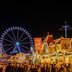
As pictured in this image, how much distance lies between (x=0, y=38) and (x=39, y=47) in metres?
Result: 14.0

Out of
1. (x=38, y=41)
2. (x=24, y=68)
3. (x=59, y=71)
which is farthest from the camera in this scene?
(x=38, y=41)

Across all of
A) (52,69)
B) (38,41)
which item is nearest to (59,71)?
(52,69)

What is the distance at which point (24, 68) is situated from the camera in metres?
18.7

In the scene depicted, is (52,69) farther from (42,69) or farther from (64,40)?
(64,40)

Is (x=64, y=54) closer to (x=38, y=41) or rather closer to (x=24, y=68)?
(x=24, y=68)

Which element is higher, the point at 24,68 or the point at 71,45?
the point at 71,45

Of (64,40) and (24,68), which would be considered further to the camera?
(64,40)

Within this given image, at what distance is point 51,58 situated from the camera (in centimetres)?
2730

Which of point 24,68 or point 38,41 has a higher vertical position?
point 38,41

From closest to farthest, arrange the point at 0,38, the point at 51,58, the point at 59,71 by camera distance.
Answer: the point at 59,71
the point at 51,58
the point at 0,38

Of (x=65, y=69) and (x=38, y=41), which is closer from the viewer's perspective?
(x=65, y=69)

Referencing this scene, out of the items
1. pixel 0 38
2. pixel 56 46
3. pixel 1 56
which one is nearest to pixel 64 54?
pixel 56 46

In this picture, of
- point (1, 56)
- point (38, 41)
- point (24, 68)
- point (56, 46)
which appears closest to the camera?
point (24, 68)

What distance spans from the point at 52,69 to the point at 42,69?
0.66 m
